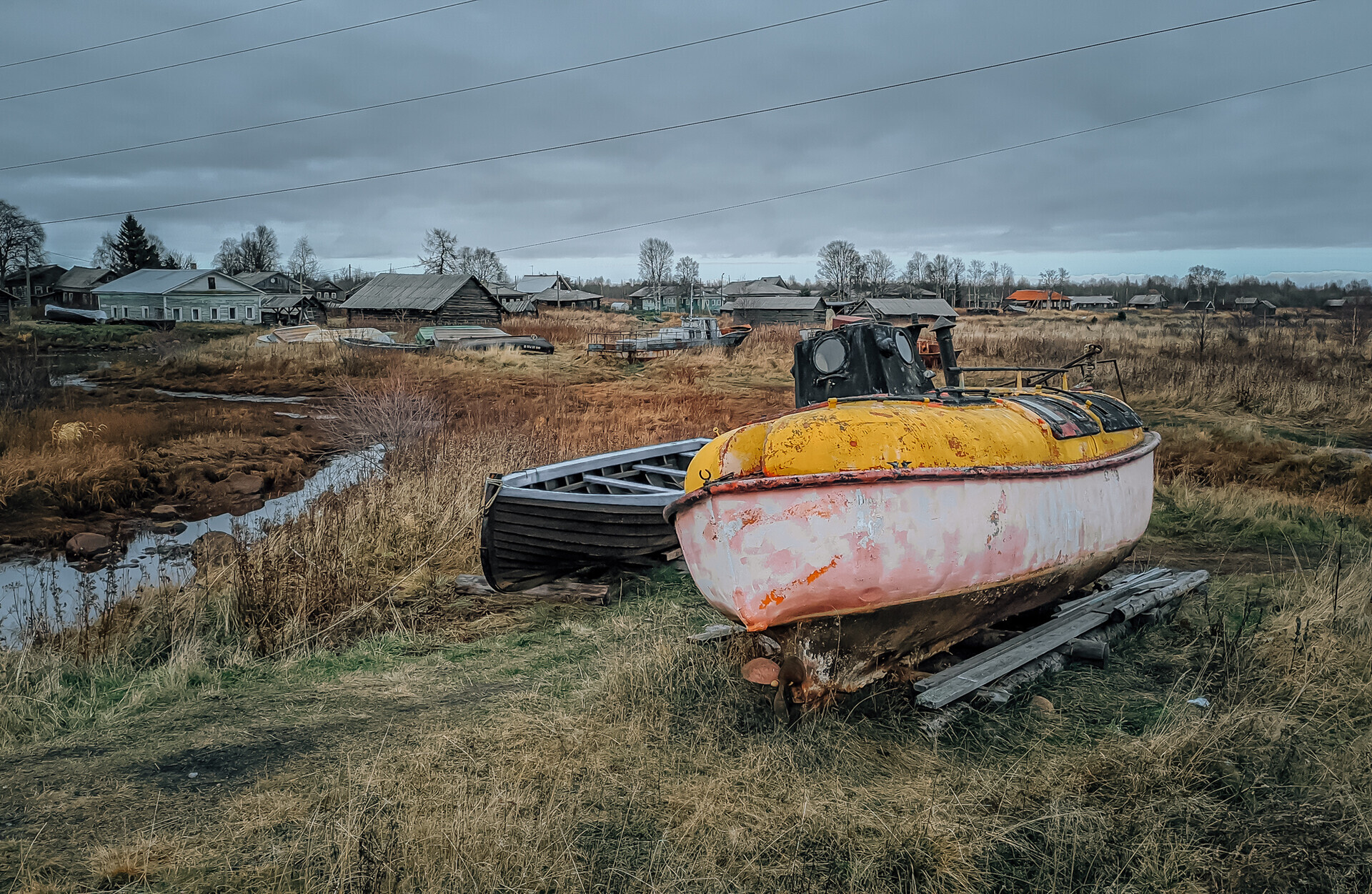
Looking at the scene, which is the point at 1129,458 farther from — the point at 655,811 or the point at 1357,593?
the point at 655,811

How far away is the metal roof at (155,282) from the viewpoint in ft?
193

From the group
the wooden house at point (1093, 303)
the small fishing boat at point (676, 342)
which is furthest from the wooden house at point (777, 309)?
the wooden house at point (1093, 303)

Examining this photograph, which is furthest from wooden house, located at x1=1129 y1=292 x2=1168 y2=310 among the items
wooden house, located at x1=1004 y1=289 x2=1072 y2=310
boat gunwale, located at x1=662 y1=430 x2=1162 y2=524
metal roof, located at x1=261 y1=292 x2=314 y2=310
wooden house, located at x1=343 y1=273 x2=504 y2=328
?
boat gunwale, located at x1=662 y1=430 x2=1162 y2=524

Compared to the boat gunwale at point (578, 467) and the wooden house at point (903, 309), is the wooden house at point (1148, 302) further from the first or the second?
the boat gunwale at point (578, 467)

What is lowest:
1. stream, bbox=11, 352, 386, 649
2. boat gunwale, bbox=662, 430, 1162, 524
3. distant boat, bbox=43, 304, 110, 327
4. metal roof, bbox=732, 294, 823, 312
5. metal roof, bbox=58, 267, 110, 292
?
stream, bbox=11, 352, 386, 649

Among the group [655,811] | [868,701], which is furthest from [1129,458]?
[655,811]

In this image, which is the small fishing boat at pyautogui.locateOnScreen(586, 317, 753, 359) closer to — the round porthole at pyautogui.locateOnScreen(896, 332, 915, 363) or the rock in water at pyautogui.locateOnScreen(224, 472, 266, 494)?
the rock in water at pyautogui.locateOnScreen(224, 472, 266, 494)

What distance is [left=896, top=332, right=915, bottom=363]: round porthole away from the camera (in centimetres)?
636

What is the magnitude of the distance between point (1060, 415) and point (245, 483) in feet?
50.5

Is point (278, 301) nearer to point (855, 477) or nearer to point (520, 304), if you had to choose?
point (520, 304)

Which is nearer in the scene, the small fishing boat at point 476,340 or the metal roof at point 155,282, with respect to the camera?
the small fishing boat at point 476,340

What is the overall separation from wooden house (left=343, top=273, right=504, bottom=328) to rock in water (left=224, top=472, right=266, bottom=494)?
32666 mm

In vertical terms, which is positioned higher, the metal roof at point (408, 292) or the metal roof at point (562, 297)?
the metal roof at point (562, 297)

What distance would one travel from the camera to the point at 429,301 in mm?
50750
